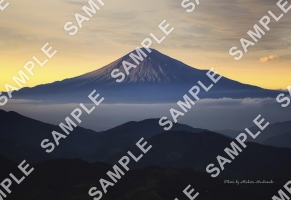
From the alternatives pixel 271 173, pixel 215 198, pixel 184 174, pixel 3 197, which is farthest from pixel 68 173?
pixel 271 173

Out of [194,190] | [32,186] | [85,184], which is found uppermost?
[32,186]

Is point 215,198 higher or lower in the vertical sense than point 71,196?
lower

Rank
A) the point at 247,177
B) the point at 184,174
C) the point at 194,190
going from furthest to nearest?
the point at 247,177
the point at 184,174
the point at 194,190

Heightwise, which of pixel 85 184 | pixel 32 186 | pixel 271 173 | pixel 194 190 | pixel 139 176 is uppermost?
pixel 32 186

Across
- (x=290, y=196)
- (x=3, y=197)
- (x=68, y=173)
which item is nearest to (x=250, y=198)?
(x=290, y=196)

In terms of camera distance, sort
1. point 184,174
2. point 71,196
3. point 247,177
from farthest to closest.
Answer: point 247,177, point 184,174, point 71,196

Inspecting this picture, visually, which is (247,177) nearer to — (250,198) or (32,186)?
(250,198)

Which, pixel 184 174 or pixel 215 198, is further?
pixel 184 174

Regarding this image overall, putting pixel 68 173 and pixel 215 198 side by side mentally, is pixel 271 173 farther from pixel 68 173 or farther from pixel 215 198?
pixel 68 173

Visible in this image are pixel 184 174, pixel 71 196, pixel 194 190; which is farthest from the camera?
pixel 184 174
